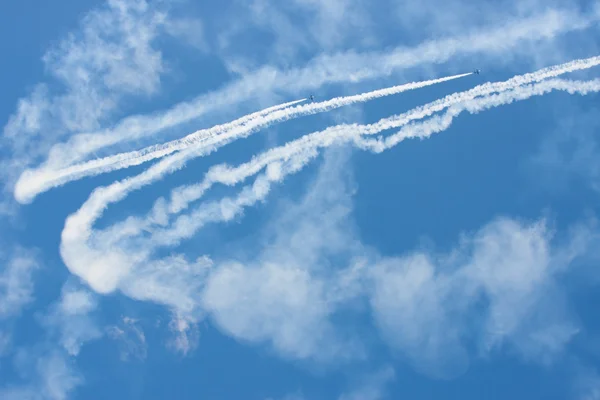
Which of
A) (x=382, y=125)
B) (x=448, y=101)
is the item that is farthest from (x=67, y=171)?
(x=448, y=101)

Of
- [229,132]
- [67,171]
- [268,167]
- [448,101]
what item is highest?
[448,101]

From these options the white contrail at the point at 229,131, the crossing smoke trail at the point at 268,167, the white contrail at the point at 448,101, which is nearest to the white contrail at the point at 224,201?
the crossing smoke trail at the point at 268,167

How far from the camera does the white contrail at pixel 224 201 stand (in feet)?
237

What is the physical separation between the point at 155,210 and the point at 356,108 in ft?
70.4

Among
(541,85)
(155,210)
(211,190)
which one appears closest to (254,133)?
(211,190)

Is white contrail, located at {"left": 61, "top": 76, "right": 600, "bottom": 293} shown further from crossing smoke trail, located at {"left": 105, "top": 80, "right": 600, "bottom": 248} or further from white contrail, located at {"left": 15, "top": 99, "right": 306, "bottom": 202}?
white contrail, located at {"left": 15, "top": 99, "right": 306, "bottom": 202}

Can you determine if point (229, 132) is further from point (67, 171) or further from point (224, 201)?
point (67, 171)

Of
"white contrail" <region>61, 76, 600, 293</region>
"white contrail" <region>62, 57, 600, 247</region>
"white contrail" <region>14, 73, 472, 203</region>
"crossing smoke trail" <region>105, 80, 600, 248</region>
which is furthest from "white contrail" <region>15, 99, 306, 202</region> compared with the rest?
"crossing smoke trail" <region>105, 80, 600, 248</region>

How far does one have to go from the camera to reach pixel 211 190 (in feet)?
240

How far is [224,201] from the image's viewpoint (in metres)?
73.2

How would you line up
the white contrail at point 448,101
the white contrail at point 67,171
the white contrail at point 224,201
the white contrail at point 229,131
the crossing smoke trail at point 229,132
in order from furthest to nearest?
the white contrail at point 224,201 → the white contrail at point 67,171 → the white contrail at point 229,131 → the crossing smoke trail at point 229,132 → the white contrail at point 448,101

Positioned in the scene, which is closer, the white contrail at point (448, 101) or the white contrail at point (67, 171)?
the white contrail at point (448, 101)

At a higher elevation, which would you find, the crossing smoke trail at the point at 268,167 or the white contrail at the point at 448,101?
the white contrail at the point at 448,101

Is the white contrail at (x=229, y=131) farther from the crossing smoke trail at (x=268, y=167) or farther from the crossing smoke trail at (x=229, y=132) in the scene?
the crossing smoke trail at (x=268, y=167)
